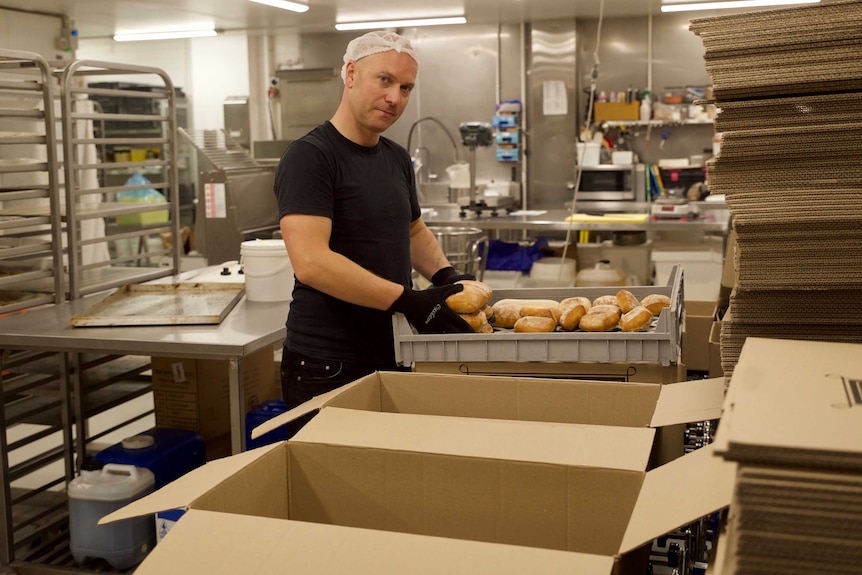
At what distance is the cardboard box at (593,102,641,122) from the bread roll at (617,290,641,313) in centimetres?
569

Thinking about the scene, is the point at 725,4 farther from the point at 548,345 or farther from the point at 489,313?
the point at 548,345

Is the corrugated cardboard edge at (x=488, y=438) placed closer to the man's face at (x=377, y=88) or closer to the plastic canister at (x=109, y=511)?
the man's face at (x=377, y=88)

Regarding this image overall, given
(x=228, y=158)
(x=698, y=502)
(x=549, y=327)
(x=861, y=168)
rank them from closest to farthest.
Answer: (x=698, y=502), (x=861, y=168), (x=549, y=327), (x=228, y=158)

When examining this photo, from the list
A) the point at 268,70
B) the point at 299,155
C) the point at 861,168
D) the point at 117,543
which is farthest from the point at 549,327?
the point at 268,70

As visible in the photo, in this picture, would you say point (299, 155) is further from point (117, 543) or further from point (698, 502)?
point (117, 543)

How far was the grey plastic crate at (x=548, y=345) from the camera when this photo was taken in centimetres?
180

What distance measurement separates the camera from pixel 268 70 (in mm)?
8812

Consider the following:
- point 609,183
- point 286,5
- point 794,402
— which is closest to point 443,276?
point 794,402

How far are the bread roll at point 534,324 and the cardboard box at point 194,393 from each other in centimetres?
162

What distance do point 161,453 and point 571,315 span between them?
1.68 metres

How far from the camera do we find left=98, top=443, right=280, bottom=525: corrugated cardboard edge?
3.72ft

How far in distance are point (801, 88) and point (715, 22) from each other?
170 mm

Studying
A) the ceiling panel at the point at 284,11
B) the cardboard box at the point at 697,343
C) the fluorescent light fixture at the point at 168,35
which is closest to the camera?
the cardboard box at the point at 697,343

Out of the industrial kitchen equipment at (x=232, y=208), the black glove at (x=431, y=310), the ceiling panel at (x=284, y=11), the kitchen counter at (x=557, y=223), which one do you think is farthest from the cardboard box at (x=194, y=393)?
the ceiling panel at (x=284, y=11)
